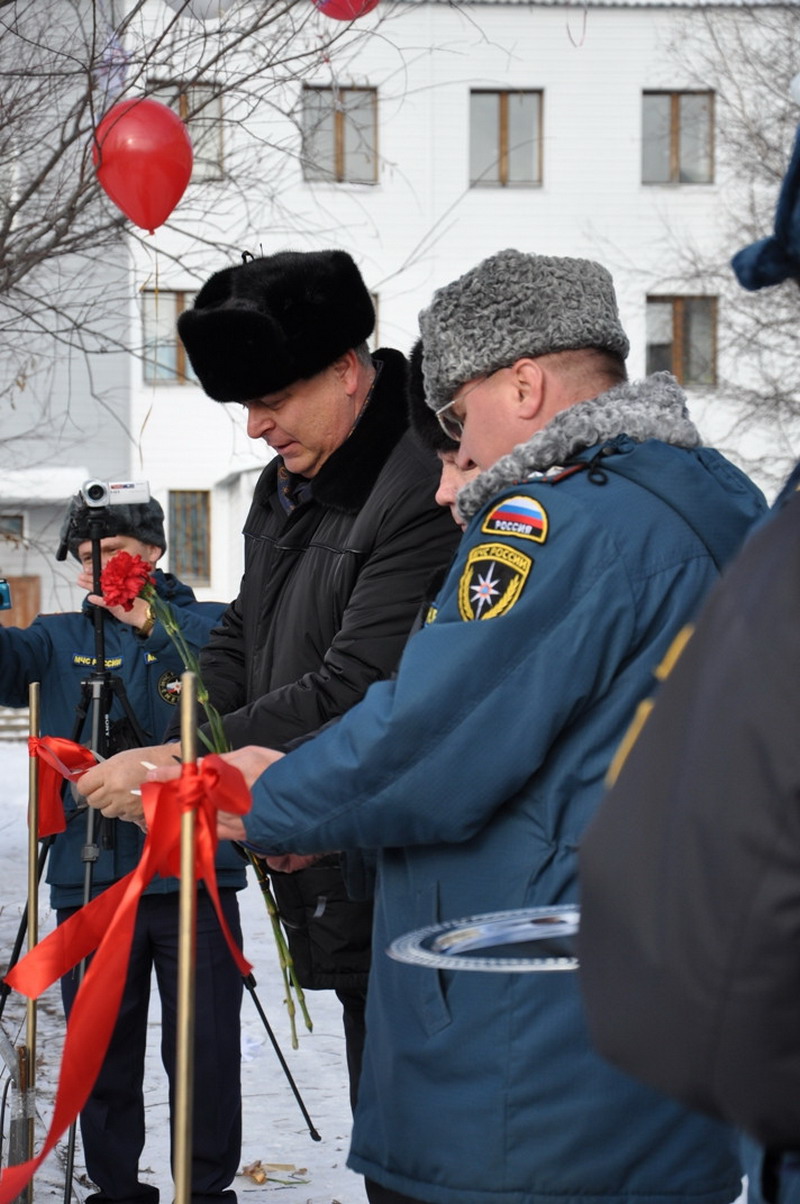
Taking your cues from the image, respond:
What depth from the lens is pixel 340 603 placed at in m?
2.99

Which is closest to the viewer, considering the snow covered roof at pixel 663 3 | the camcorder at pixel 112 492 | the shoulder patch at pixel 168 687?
the camcorder at pixel 112 492

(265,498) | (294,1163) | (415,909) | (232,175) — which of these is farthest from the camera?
(232,175)

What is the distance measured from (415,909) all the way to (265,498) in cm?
154

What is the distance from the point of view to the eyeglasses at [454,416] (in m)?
2.19

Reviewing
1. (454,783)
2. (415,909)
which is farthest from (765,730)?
(415,909)

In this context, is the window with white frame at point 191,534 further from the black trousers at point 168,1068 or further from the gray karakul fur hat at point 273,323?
the gray karakul fur hat at point 273,323

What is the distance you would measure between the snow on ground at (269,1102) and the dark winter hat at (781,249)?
3.33m

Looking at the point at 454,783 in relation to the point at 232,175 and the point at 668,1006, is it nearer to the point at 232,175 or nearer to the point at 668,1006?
the point at 668,1006

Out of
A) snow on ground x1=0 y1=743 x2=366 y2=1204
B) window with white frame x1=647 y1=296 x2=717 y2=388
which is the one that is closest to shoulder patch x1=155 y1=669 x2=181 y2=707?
snow on ground x1=0 y1=743 x2=366 y2=1204

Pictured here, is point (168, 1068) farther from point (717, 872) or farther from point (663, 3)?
point (663, 3)

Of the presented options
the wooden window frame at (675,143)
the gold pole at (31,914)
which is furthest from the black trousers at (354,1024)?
the wooden window frame at (675,143)

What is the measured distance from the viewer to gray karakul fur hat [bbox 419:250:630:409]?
84.7 inches

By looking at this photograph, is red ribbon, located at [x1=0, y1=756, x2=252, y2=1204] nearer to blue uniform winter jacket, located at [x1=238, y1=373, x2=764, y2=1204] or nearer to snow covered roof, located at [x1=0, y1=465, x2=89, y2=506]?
blue uniform winter jacket, located at [x1=238, y1=373, x2=764, y2=1204]

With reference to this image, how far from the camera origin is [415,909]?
2.08 metres
